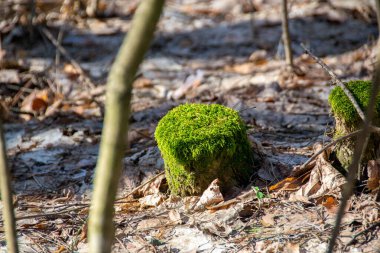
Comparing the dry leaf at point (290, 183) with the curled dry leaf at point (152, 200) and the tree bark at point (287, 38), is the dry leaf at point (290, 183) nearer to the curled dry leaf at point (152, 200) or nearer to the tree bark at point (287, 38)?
the curled dry leaf at point (152, 200)

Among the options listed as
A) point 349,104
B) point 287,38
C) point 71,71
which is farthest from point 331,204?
point 71,71

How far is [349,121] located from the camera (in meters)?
3.18

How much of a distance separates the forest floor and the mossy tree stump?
15 centimetres

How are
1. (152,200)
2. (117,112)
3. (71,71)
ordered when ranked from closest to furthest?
1. (117,112)
2. (152,200)
3. (71,71)

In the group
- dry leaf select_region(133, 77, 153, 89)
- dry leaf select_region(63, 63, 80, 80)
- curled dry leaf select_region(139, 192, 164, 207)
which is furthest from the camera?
dry leaf select_region(63, 63, 80, 80)

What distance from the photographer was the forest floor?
3.12 metres

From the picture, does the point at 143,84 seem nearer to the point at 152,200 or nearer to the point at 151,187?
the point at 151,187

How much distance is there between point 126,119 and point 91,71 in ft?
18.0

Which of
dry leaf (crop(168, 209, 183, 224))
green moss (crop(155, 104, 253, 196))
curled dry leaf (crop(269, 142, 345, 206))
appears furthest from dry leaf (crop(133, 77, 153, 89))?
curled dry leaf (crop(269, 142, 345, 206))

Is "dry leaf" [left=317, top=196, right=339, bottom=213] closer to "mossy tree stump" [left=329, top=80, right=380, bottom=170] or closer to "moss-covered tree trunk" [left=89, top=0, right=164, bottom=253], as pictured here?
"mossy tree stump" [left=329, top=80, right=380, bottom=170]

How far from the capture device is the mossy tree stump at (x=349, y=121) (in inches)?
123

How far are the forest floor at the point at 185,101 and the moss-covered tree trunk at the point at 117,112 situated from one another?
1.33 metres

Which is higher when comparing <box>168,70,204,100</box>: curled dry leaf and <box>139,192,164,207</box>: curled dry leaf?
<box>168,70,204,100</box>: curled dry leaf

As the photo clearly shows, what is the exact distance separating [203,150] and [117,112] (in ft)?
5.34
